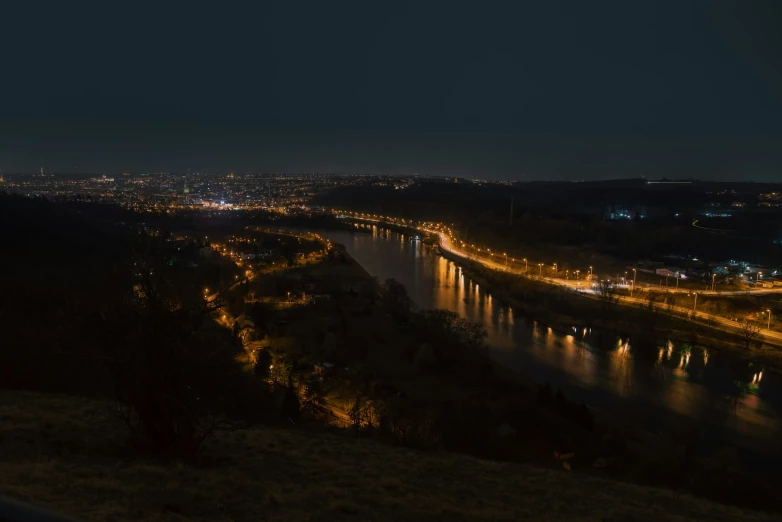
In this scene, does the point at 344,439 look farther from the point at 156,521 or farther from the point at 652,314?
the point at 652,314

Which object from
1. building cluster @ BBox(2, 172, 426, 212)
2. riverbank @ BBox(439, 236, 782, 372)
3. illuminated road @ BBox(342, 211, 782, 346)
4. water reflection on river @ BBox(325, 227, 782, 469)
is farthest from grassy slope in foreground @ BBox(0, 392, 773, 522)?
building cluster @ BBox(2, 172, 426, 212)

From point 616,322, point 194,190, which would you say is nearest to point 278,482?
point 616,322

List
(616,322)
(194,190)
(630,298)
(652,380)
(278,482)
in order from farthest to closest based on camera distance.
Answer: (194,190), (630,298), (616,322), (652,380), (278,482)

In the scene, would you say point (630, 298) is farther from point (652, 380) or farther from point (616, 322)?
point (652, 380)

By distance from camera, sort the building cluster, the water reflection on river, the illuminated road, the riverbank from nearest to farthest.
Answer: the water reflection on river < the riverbank < the illuminated road < the building cluster

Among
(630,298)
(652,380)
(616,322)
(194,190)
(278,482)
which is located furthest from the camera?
(194,190)

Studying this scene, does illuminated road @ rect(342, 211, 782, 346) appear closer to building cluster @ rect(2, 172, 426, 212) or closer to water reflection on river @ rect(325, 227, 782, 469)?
water reflection on river @ rect(325, 227, 782, 469)
